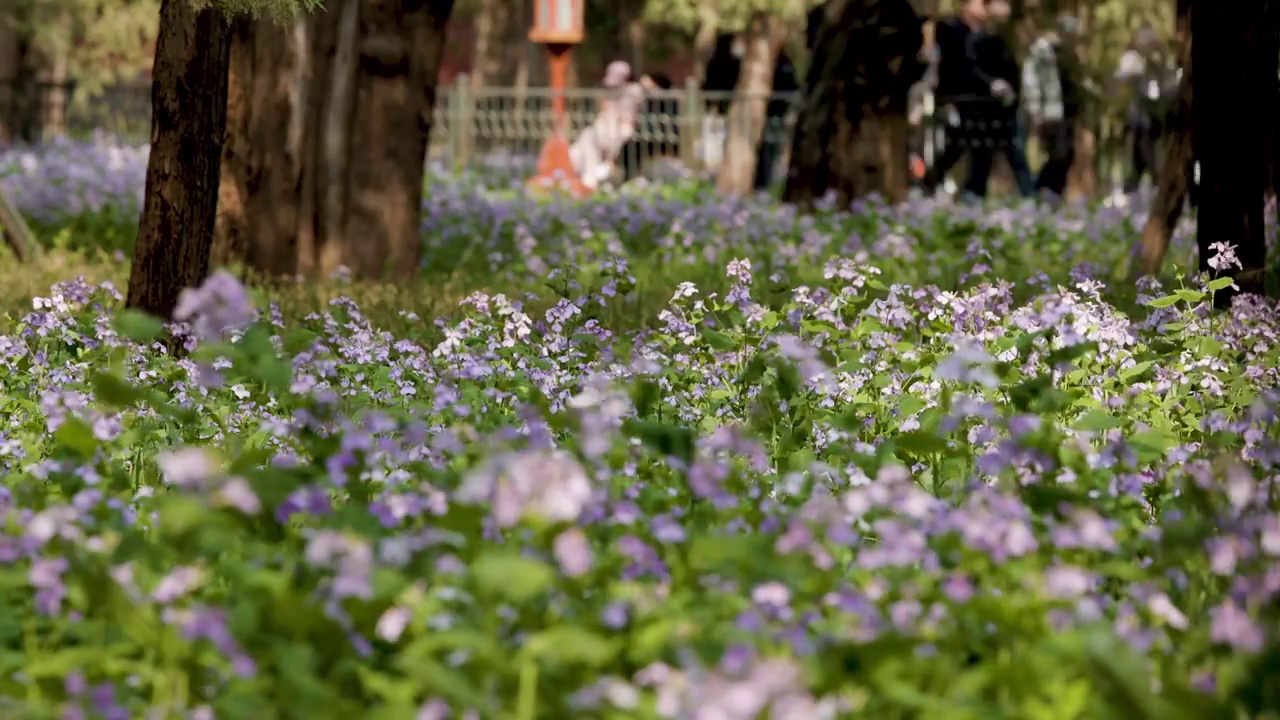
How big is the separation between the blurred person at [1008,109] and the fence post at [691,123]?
3.62 metres

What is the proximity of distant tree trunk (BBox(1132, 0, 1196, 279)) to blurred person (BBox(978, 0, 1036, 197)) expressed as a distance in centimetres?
1284

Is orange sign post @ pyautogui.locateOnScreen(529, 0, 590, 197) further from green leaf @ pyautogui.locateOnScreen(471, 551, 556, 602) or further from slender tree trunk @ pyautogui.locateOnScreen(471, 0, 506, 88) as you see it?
green leaf @ pyautogui.locateOnScreen(471, 551, 556, 602)

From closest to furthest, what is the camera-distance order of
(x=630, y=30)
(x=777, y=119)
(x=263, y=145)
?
(x=263, y=145) → (x=777, y=119) → (x=630, y=30)

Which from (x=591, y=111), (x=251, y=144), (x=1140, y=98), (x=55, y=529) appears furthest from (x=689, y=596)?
(x=591, y=111)

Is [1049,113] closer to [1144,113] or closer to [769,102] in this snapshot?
[1144,113]

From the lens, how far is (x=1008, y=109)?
2484 cm

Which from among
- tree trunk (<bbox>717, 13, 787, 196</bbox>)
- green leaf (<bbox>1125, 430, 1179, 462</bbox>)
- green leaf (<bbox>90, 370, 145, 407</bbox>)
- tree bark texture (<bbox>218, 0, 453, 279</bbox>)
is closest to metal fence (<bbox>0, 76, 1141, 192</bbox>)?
tree trunk (<bbox>717, 13, 787, 196</bbox>)

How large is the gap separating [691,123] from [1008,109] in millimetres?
4197

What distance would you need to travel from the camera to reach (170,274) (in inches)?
322

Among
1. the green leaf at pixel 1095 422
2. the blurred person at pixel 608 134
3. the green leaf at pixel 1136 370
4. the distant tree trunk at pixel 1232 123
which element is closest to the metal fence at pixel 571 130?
the blurred person at pixel 608 134

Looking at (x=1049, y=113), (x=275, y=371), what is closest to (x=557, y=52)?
(x=1049, y=113)

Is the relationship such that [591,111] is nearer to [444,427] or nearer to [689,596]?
[444,427]

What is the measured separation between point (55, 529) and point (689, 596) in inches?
47.0

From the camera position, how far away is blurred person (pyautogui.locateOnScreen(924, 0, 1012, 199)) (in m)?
24.8
